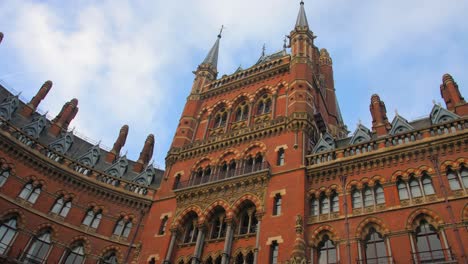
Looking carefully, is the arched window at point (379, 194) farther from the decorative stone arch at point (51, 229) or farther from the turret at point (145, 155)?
the turret at point (145, 155)

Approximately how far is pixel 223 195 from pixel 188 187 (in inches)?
136

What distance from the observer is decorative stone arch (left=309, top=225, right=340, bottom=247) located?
79.4ft

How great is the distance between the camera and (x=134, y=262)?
1188 inches

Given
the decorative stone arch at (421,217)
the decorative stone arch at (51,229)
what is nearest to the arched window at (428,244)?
the decorative stone arch at (421,217)

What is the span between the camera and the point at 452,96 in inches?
1135

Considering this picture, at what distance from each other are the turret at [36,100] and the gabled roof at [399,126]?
33.8 m

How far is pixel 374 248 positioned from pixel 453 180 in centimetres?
615

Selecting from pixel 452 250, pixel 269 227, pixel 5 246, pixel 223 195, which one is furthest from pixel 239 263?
pixel 5 246

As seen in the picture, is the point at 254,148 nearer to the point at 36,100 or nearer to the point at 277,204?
the point at 277,204

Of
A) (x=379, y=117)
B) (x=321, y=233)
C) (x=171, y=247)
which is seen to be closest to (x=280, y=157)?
(x=321, y=233)

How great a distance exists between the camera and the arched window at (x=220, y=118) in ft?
129

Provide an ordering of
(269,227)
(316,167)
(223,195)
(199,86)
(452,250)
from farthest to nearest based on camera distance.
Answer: (199,86) < (223,195) < (316,167) < (269,227) < (452,250)

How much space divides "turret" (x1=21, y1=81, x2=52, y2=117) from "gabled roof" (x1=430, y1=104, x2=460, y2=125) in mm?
→ 36439

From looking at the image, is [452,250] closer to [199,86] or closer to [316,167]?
[316,167]
